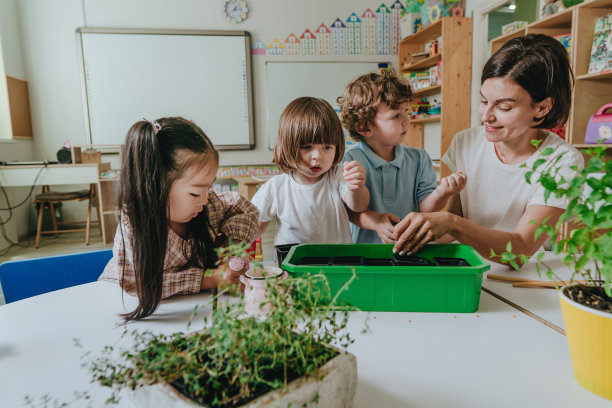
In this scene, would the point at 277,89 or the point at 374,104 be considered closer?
the point at 374,104

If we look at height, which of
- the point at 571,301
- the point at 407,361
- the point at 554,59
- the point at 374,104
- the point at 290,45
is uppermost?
the point at 290,45

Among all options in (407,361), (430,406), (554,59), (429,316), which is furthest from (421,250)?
(554,59)

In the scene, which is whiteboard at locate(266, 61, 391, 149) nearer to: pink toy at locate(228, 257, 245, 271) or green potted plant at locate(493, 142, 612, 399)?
pink toy at locate(228, 257, 245, 271)

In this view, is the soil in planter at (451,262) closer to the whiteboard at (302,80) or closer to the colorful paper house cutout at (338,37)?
the whiteboard at (302,80)

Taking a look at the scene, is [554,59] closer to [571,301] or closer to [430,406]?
[571,301]

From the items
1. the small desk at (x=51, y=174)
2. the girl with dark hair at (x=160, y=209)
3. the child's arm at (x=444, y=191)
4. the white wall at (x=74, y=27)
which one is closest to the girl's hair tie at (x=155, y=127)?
the girl with dark hair at (x=160, y=209)

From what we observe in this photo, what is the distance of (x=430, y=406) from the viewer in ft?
1.84

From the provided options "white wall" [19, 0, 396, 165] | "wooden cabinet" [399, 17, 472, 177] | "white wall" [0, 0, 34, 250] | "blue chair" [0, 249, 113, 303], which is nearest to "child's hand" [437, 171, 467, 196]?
"blue chair" [0, 249, 113, 303]

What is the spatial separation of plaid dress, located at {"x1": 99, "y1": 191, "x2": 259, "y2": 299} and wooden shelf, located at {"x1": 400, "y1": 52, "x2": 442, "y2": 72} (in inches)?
136

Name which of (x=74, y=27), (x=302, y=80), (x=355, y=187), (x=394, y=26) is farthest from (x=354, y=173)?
(x=74, y=27)

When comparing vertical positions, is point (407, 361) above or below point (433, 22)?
below

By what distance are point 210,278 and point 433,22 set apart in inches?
154

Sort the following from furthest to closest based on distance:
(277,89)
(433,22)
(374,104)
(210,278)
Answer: (277,89) → (433,22) → (374,104) → (210,278)

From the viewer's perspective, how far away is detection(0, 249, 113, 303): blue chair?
1.12 metres
